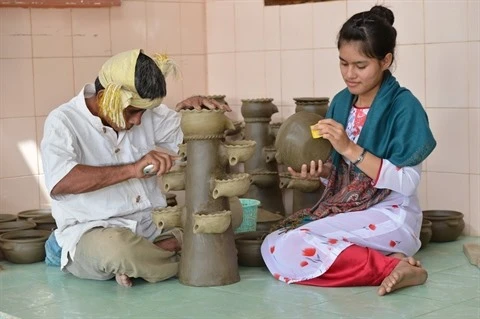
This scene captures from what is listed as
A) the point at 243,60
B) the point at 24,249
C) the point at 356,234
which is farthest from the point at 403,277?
the point at 243,60

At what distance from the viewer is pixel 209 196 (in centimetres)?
511

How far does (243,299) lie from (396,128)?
1.27 metres

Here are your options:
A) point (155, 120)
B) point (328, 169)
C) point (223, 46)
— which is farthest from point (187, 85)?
point (328, 169)

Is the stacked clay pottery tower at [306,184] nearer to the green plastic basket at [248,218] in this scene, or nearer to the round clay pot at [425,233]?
the green plastic basket at [248,218]

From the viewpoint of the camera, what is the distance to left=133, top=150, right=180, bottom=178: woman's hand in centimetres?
515

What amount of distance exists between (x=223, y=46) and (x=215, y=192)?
9.81 feet

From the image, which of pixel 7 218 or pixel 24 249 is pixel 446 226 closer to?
pixel 24 249

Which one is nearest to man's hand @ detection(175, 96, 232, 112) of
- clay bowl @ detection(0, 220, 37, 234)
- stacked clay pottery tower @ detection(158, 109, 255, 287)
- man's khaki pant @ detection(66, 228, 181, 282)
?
stacked clay pottery tower @ detection(158, 109, 255, 287)

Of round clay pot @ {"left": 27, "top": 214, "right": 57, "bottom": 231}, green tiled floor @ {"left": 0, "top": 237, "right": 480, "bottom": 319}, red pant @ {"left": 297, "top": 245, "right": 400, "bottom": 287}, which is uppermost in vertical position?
round clay pot @ {"left": 27, "top": 214, "right": 57, "bottom": 231}

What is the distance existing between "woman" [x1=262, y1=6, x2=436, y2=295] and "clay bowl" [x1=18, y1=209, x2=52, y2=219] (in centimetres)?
201

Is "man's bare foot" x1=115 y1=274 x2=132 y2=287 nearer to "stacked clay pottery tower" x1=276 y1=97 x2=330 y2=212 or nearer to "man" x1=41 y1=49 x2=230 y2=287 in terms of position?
"man" x1=41 y1=49 x2=230 y2=287

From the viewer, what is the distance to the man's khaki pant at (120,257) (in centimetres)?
513

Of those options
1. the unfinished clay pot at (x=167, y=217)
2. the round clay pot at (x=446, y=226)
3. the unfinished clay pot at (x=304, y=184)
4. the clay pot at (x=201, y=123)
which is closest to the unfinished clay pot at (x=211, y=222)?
the unfinished clay pot at (x=167, y=217)

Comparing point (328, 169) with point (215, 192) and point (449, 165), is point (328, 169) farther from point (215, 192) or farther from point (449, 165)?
point (449, 165)
